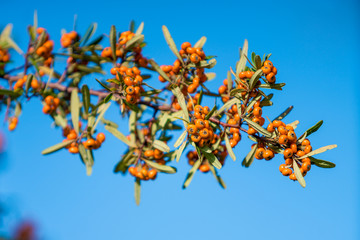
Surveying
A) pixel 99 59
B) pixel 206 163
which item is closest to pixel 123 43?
pixel 99 59

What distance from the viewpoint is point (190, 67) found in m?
2.55

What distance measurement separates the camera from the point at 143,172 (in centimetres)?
264

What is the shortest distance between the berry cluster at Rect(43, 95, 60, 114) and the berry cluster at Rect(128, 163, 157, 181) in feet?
2.67

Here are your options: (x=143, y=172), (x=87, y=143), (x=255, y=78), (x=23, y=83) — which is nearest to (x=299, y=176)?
(x=255, y=78)

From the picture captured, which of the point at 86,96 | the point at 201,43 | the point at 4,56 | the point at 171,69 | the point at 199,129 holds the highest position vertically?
the point at 201,43

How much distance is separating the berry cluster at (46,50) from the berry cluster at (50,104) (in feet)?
1.71

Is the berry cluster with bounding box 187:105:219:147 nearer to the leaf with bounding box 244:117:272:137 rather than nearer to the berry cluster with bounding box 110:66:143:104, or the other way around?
the leaf with bounding box 244:117:272:137

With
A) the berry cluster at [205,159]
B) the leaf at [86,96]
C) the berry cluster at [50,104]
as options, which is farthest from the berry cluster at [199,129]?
the berry cluster at [50,104]

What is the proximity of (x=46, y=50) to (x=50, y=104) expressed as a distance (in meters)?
0.59

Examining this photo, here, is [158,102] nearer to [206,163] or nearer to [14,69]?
[206,163]

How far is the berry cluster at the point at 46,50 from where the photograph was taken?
3.14 meters

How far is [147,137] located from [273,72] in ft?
3.69

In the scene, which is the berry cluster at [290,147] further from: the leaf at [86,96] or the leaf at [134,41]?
the leaf at [86,96]

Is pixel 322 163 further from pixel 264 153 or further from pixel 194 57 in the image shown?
pixel 194 57
